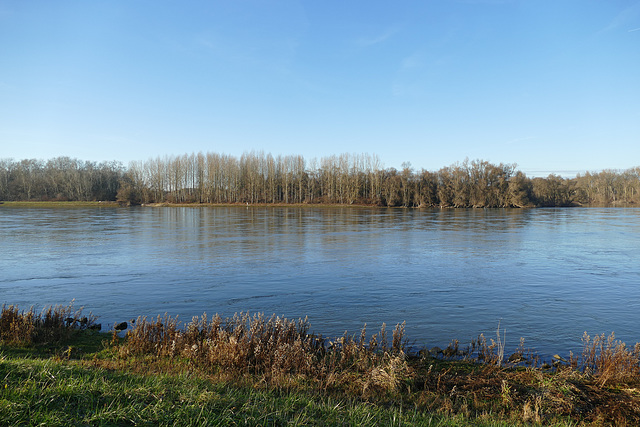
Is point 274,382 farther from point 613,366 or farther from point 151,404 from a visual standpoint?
point 613,366

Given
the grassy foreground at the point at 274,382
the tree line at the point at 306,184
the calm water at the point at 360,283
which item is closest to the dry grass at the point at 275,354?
the grassy foreground at the point at 274,382

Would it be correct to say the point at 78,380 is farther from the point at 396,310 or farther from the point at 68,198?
the point at 68,198

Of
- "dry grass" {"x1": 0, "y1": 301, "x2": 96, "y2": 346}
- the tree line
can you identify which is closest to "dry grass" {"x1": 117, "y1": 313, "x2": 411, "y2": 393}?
"dry grass" {"x1": 0, "y1": 301, "x2": 96, "y2": 346}

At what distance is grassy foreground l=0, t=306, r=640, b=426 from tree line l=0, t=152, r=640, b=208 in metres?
106

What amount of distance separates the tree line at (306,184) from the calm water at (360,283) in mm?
84786

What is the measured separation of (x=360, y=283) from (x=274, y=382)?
10.4 m

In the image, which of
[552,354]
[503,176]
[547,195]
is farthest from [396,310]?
[547,195]

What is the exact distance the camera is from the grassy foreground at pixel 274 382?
4.68 m

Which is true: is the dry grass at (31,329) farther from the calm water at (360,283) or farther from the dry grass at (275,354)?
the calm water at (360,283)

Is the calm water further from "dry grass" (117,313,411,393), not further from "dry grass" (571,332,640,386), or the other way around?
"dry grass" (117,313,411,393)

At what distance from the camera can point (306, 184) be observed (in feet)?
421

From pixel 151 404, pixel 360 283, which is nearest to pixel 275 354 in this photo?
pixel 151 404

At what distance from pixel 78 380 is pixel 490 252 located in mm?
25414

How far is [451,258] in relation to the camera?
77.2ft
